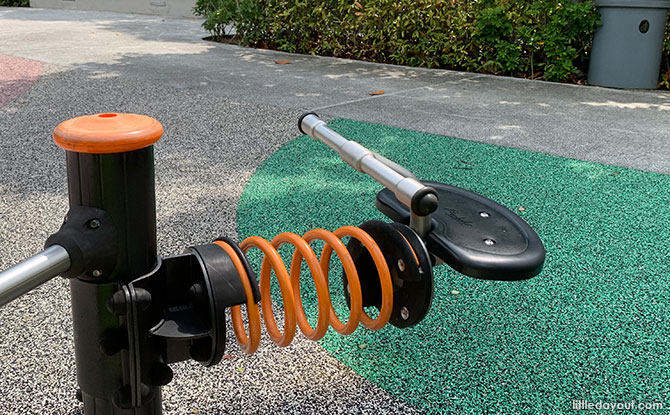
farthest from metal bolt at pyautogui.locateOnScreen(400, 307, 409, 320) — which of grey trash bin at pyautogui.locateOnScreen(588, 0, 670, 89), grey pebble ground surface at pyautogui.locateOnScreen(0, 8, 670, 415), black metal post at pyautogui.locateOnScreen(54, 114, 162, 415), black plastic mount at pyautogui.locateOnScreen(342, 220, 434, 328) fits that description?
grey trash bin at pyautogui.locateOnScreen(588, 0, 670, 89)

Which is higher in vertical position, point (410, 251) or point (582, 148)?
point (410, 251)

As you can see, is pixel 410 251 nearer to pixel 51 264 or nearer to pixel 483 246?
pixel 483 246

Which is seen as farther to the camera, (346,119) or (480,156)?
(346,119)

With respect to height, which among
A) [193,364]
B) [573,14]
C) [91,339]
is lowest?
[193,364]

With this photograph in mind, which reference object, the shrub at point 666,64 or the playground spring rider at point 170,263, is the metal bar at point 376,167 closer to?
the playground spring rider at point 170,263

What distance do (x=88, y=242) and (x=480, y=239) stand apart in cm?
59

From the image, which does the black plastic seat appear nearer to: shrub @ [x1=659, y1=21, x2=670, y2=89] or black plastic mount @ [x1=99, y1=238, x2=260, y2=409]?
black plastic mount @ [x1=99, y1=238, x2=260, y2=409]

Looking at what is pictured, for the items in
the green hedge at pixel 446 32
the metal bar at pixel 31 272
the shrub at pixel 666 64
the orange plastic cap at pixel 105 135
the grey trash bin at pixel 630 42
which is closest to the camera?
the metal bar at pixel 31 272

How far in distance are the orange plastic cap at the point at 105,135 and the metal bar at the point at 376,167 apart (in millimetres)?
316

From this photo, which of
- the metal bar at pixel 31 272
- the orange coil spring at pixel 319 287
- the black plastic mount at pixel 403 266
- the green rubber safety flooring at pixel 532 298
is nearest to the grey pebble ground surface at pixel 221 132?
the green rubber safety flooring at pixel 532 298

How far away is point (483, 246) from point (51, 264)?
613mm

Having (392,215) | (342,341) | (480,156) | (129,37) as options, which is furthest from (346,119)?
(129,37)

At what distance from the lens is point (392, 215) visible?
1.16 m

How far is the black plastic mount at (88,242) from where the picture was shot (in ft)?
3.07
